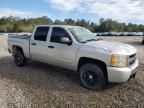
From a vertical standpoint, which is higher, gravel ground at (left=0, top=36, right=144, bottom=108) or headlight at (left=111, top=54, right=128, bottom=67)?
headlight at (left=111, top=54, right=128, bottom=67)

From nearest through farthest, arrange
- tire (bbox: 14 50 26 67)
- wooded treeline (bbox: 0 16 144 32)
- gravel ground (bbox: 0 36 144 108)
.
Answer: gravel ground (bbox: 0 36 144 108) → tire (bbox: 14 50 26 67) → wooded treeline (bbox: 0 16 144 32)

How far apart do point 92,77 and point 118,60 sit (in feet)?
3.19

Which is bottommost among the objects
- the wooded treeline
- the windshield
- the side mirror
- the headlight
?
the headlight

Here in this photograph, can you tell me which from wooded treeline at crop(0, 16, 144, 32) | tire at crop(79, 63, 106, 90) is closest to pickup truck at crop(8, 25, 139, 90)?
tire at crop(79, 63, 106, 90)

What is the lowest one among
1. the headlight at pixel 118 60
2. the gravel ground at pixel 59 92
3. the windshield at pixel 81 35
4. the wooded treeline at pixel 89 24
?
the gravel ground at pixel 59 92

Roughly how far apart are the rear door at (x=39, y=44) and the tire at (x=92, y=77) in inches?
70.3

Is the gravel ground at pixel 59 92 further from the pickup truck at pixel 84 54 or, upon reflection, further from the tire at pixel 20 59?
the tire at pixel 20 59

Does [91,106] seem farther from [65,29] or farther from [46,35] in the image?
[46,35]

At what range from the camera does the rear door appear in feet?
22.1

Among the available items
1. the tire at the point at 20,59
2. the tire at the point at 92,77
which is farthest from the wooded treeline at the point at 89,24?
the tire at the point at 92,77

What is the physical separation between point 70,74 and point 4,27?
7440 cm

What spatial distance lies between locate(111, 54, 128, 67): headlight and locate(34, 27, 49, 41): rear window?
113 inches

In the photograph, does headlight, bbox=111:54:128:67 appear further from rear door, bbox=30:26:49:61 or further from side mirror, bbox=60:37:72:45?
rear door, bbox=30:26:49:61

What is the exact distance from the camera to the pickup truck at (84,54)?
4957 mm
